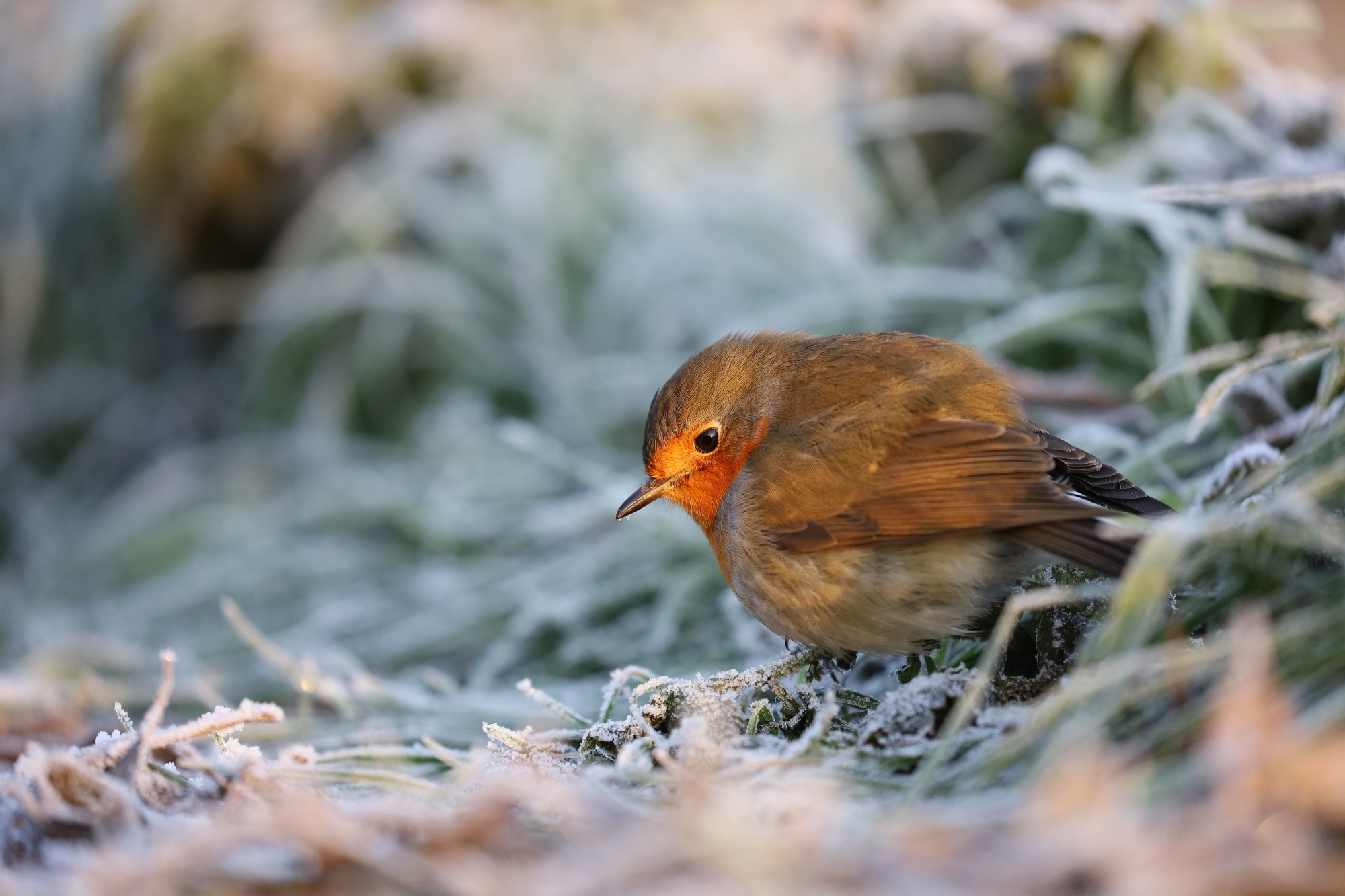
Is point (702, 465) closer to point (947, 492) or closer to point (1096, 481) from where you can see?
point (947, 492)

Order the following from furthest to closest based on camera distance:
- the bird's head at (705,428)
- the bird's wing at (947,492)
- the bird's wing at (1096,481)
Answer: the bird's head at (705,428) < the bird's wing at (1096,481) < the bird's wing at (947,492)

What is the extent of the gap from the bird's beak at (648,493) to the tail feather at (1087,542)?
0.54 m

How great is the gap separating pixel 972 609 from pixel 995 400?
307mm

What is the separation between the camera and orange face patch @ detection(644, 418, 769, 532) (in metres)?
1.63

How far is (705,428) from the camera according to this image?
1.62 metres

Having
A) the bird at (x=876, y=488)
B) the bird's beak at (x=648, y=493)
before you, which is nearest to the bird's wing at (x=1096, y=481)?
the bird at (x=876, y=488)

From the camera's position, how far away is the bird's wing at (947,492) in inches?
51.6

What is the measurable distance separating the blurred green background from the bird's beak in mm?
312

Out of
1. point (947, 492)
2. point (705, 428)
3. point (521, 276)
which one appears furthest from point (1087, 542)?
point (521, 276)

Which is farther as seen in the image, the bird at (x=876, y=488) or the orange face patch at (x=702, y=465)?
the orange face patch at (x=702, y=465)

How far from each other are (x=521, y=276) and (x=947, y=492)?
7.72ft

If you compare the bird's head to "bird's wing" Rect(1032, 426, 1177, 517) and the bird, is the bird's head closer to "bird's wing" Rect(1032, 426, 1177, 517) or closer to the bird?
the bird

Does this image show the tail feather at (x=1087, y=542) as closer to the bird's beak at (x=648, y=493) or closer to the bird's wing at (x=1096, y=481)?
the bird's wing at (x=1096, y=481)

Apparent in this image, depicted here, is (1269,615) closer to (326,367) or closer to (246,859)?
(246,859)
